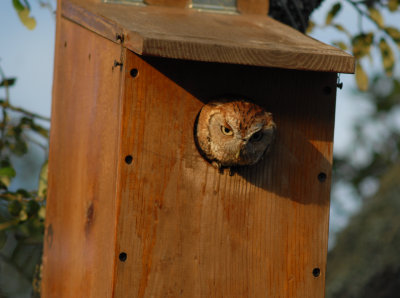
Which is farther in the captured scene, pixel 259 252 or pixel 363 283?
pixel 363 283

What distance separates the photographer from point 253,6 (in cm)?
230

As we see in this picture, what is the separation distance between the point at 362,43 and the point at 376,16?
0.44 ft

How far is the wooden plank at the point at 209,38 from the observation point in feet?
5.43

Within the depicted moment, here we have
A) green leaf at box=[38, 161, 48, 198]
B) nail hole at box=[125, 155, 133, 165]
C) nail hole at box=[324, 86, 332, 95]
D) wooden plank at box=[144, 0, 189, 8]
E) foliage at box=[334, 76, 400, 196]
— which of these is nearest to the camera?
nail hole at box=[125, 155, 133, 165]

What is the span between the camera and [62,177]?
236 centimetres

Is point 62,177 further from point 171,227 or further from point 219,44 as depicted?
point 219,44

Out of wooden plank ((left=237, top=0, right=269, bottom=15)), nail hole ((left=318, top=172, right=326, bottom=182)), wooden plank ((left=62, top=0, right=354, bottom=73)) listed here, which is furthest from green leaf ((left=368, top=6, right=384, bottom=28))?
nail hole ((left=318, top=172, right=326, bottom=182))

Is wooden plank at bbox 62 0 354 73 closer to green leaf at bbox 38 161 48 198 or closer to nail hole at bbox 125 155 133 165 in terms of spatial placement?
nail hole at bbox 125 155 133 165

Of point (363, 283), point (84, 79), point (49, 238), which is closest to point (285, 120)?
point (84, 79)

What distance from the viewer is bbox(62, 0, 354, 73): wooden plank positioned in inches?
65.2

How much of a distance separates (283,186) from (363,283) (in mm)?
2405

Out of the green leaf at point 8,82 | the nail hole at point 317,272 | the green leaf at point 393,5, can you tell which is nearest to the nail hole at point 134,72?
the nail hole at point 317,272

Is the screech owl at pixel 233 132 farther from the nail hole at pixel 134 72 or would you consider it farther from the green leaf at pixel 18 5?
the green leaf at pixel 18 5

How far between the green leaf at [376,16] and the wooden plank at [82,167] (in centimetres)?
136
